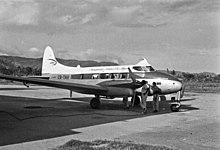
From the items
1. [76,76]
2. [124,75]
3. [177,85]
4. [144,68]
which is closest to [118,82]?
[124,75]

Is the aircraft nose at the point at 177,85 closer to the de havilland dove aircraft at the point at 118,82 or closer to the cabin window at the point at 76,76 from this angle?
the de havilland dove aircraft at the point at 118,82

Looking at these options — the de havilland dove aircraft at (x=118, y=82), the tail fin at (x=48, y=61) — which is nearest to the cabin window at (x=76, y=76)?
the de havilland dove aircraft at (x=118, y=82)

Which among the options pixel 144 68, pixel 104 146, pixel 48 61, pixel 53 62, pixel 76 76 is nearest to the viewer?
pixel 104 146

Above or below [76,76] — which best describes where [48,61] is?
above

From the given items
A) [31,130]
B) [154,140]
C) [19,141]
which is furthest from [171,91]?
[19,141]

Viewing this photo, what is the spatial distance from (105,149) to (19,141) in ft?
8.35

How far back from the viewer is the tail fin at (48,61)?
78.7 ft

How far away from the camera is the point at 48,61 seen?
80.3ft

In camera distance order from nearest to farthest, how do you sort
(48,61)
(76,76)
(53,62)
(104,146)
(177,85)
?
(104,146) → (177,85) → (76,76) → (53,62) → (48,61)

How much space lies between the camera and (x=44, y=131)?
30.5 ft

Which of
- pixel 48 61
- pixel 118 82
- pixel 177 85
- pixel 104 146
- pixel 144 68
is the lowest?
pixel 104 146

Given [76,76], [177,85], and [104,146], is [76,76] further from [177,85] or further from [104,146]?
[104,146]

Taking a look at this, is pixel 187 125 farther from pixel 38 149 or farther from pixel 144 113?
pixel 38 149

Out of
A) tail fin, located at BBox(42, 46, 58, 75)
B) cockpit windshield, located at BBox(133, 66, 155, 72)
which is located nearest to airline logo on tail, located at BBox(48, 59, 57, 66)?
tail fin, located at BBox(42, 46, 58, 75)
